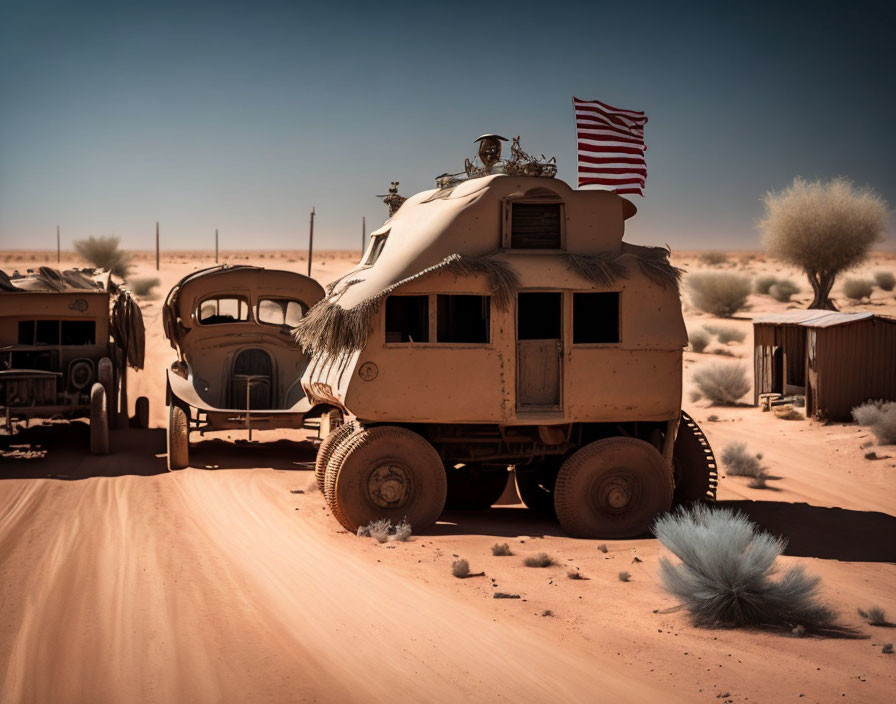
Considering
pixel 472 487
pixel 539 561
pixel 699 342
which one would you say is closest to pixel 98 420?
pixel 472 487

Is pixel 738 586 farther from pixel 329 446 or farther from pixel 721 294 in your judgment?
pixel 721 294

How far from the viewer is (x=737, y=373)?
21.1 meters

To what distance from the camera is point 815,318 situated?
58.1ft

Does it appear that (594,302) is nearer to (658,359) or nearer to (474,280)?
(658,359)

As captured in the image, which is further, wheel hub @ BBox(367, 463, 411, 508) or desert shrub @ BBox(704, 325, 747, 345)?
desert shrub @ BBox(704, 325, 747, 345)

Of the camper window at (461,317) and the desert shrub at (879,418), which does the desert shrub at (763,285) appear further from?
the camper window at (461,317)

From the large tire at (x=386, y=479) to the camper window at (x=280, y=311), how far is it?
625 cm

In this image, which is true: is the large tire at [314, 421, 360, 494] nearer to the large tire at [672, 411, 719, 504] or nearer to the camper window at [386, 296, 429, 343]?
the camper window at [386, 296, 429, 343]

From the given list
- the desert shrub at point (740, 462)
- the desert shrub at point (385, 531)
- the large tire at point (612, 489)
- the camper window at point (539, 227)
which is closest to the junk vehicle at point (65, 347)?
the desert shrub at point (385, 531)

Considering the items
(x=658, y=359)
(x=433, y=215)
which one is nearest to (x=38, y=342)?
(x=433, y=215)

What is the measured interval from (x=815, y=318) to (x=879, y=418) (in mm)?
3407

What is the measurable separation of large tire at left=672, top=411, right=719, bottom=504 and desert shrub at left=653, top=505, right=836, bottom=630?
3385 millimetres

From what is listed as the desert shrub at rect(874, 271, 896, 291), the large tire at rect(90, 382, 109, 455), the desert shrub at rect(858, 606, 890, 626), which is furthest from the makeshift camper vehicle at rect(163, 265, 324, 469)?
the desert shrub at rect(874, 271, 896, 291)

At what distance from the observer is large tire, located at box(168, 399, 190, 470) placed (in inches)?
497
